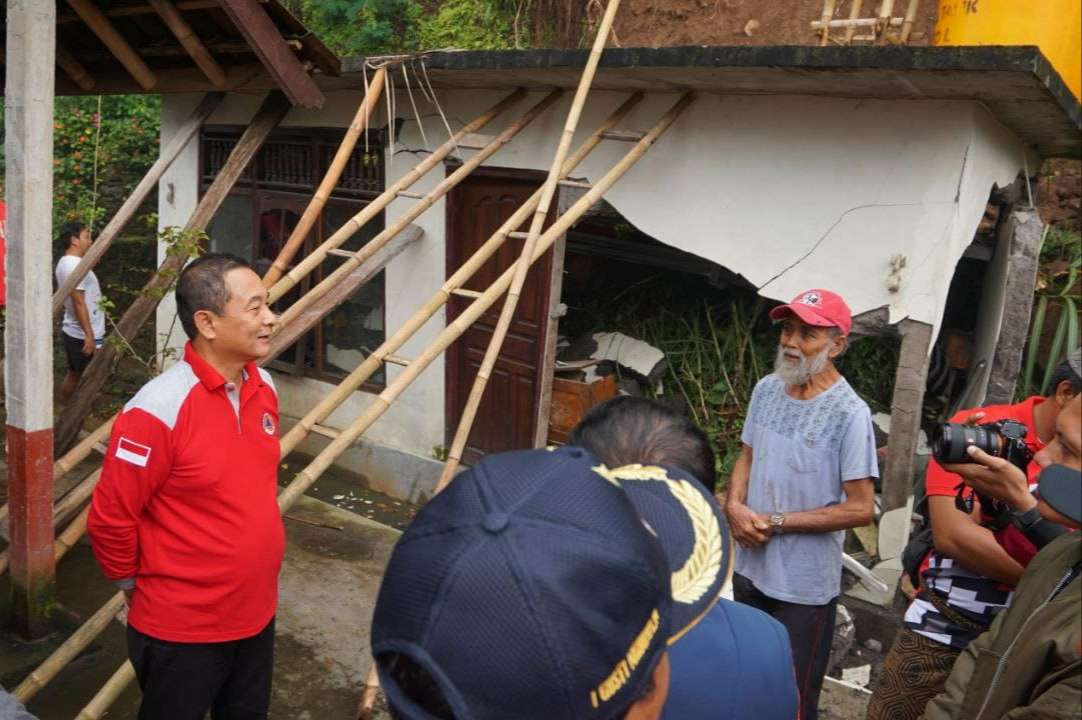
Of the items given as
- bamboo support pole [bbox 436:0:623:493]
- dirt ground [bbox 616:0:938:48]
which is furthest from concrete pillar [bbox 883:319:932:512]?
dirt ground [bbox 616:0:938:48]

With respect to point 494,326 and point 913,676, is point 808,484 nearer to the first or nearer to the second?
point 913,676

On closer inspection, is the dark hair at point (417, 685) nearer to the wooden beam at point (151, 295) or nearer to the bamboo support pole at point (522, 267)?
the bamboo support pole at point (522, 267)

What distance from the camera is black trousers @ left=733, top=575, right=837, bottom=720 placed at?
9.20 feet

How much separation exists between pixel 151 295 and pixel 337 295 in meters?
1.02

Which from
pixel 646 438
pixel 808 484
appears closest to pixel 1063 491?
pixel 646 438

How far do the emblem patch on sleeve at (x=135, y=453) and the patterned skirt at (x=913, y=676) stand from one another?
2.21 m

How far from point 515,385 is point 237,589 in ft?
11.5

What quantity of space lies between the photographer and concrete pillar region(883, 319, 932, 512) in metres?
1.79

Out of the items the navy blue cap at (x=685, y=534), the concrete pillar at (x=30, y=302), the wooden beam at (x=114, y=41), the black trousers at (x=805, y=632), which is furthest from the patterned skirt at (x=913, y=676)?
the wooden beam at (x=114, y=41)

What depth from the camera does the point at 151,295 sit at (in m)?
4.59

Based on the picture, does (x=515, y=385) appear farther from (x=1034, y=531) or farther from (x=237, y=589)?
→ (x=1034, y=531)

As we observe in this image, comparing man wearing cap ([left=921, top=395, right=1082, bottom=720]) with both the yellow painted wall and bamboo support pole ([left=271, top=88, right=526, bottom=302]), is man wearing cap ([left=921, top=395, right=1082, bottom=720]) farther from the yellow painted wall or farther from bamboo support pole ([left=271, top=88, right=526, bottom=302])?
the yellow painted wall

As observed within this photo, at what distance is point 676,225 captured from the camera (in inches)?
190

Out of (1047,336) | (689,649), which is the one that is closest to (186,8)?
(689,649)
